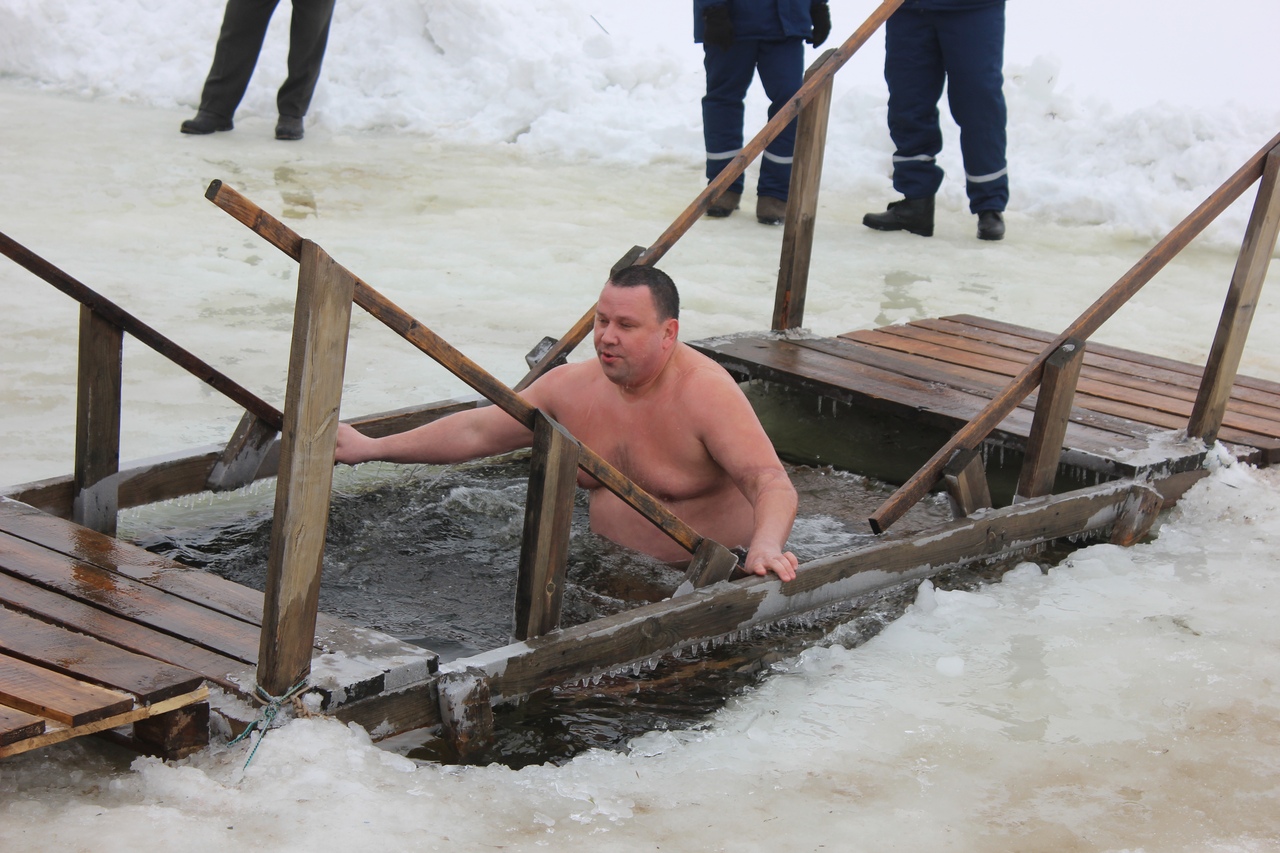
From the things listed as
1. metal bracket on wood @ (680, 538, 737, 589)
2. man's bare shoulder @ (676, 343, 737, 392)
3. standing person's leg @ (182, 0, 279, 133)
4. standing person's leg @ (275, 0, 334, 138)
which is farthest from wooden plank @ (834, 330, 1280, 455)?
standing person's leg @ (182, 0, 279, 133)

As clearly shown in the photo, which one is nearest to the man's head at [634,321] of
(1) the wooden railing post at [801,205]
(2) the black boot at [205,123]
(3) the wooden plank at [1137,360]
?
(1) the wooden railing post at [801,205]

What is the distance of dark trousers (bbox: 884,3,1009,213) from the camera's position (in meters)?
7.79

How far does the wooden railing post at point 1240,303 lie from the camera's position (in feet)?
14.1

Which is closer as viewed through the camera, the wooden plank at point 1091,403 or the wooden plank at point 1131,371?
the wooden plank at point 1091,403

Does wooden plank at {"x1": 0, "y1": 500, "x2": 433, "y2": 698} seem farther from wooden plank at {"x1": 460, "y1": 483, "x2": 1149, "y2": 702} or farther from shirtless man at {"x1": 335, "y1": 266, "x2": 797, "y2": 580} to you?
shirtless man at {"x1": 335, "y1": 266, "x2": 797, "y2": 580}

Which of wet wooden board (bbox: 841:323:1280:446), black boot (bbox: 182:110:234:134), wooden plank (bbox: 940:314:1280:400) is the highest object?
black boot (bbox: 182:110:234:134)

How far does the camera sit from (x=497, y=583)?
3746 mm

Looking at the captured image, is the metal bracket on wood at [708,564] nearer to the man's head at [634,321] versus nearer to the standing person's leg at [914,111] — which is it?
the man's head at [634,321]

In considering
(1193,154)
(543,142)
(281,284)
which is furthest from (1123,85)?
(281,284)

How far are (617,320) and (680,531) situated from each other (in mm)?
620

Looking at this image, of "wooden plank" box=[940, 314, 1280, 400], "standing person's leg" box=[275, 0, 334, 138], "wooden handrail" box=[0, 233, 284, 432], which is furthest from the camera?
"standing person's leg" box=[275, 0, 334, 138]

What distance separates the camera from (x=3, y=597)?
8.96ft

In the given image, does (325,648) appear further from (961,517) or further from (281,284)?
(281,284)

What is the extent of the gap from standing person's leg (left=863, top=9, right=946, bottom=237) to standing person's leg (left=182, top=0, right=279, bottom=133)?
4415 mm
